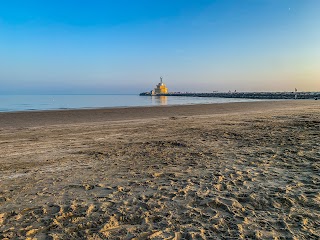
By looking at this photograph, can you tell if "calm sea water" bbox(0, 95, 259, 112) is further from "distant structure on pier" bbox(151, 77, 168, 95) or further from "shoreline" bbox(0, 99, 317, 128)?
"distant structure on pier" bbox(151, 77, 168, 95)

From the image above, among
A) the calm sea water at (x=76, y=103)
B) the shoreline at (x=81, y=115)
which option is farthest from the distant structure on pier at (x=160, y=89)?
the shoreline at (x=81, y=115)

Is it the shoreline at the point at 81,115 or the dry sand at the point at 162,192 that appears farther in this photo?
the shoreline at the point at 81,115

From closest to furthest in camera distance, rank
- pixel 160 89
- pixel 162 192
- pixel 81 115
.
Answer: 1. pixel 162 192
2. pixel 81 115
3. pixel 160 89

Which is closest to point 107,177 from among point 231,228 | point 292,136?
point 231,228

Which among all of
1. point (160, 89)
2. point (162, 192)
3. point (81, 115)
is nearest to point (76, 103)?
point (81, 115)

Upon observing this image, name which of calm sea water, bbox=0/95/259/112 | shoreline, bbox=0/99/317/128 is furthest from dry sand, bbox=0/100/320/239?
calm sea water, bbox=0/95/259/112

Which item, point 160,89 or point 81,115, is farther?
point 160,89

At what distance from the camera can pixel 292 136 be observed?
8891mm

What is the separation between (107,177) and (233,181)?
2409mm

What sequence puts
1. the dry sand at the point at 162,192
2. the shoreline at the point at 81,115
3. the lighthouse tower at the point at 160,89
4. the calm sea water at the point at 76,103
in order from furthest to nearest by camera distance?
the lighthouse tower at the point at 160,89 → the calm sea water at the point at 76,103 → the shoreline at the point at 81,115 → the dry sand at the point at 162,192

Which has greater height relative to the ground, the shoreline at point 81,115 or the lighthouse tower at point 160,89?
the lighthouse tower at point 160,89

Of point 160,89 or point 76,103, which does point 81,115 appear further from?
point 160,89

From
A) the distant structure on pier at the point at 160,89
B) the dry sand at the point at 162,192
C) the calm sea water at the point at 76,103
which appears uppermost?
the distant structure on pier at the point at 160,89

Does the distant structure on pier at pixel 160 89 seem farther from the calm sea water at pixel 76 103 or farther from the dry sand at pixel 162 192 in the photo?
the dry sand at pixel 162 192
